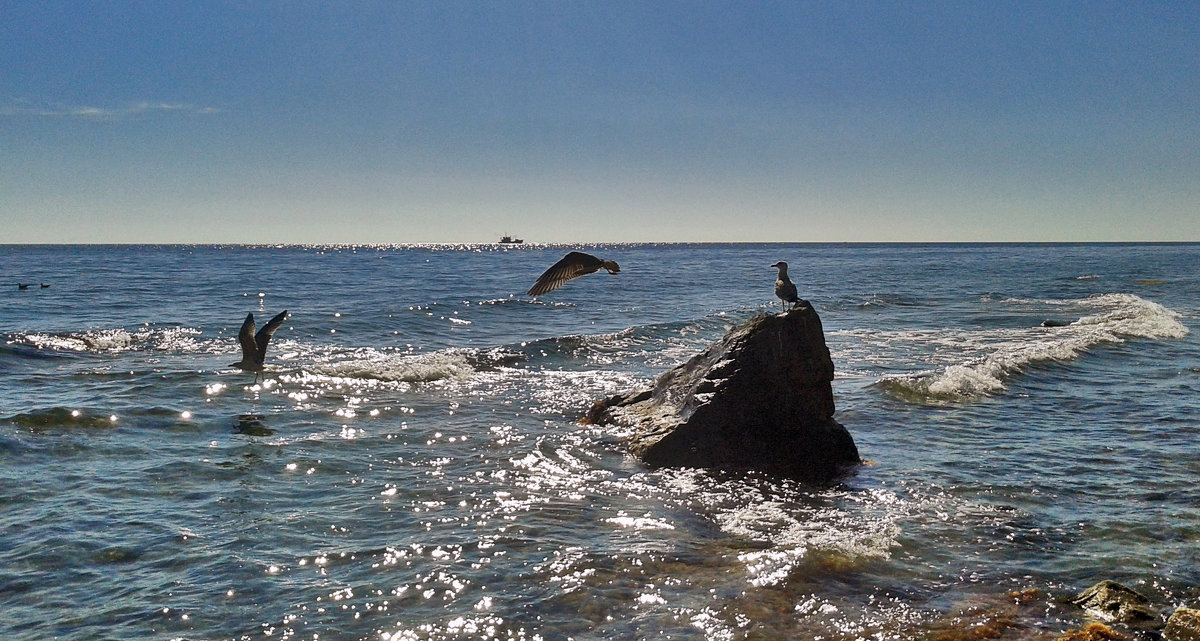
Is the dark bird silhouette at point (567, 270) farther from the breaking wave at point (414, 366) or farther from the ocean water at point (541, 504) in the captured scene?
the breaking wave at point (414, 366)

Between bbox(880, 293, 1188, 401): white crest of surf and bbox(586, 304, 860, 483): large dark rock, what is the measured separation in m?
4.77

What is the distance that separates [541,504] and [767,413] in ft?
8.56

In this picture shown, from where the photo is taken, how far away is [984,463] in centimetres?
878

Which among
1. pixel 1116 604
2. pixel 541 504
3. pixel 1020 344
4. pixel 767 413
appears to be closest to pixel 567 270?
pixel 767 413

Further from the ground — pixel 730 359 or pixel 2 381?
pixel 730 359

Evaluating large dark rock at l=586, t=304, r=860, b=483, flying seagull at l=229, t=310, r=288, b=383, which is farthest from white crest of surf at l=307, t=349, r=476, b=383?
large dark rock at l=586, t=304, r=860, b=483

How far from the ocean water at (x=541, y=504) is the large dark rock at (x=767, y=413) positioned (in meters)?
0.31

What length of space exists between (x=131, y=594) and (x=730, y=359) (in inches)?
225

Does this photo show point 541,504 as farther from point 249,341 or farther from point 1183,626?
point 249,341

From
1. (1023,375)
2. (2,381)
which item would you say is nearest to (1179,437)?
(1023,375)

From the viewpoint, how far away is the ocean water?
528 cm

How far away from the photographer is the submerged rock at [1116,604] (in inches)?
199

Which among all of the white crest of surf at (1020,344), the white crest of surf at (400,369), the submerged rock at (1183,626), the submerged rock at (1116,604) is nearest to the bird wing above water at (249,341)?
the white crest of surf at (400,369)

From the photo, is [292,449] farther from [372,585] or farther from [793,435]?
[793,435]
